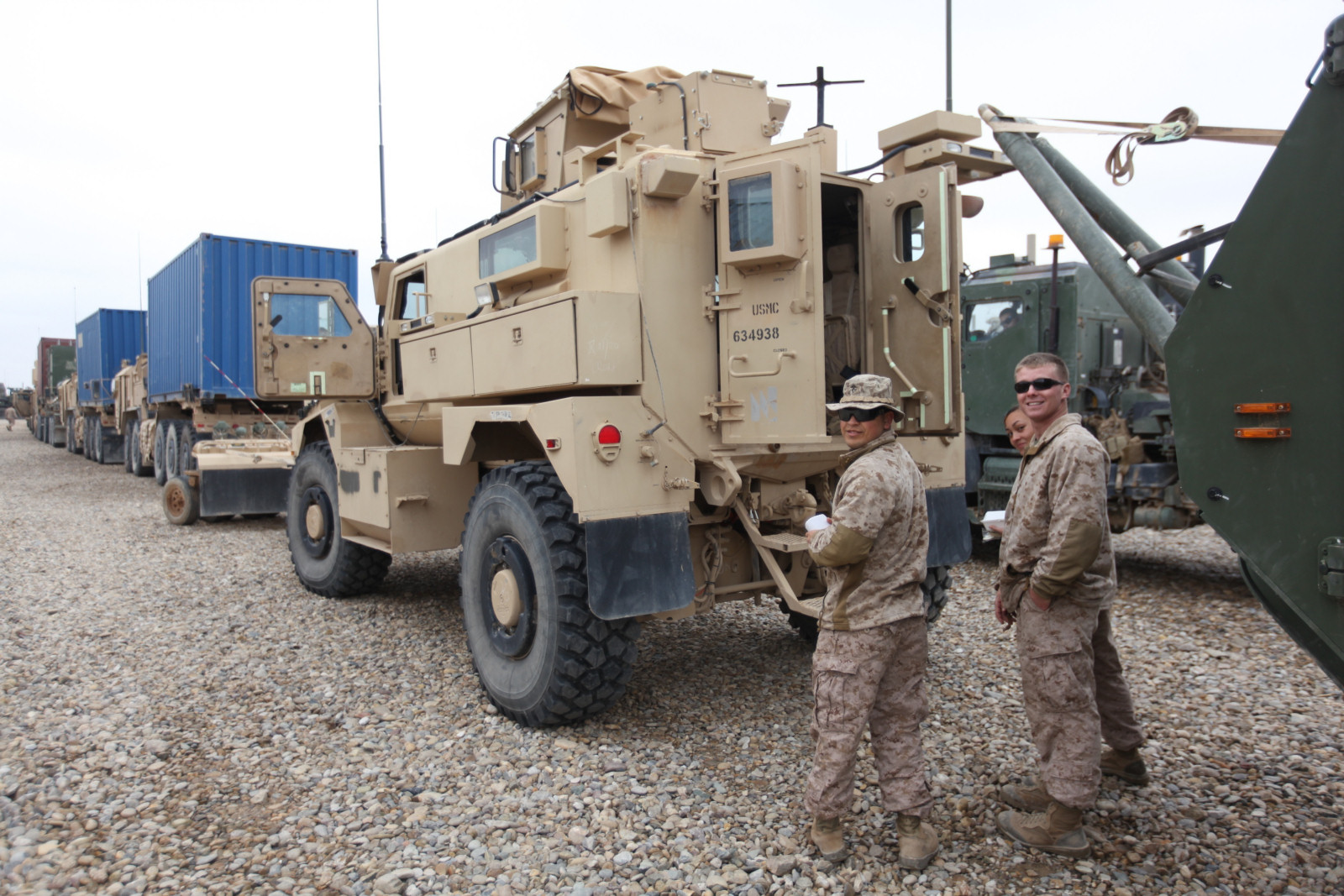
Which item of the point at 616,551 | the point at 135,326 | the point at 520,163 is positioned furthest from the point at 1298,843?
the point at 135,326

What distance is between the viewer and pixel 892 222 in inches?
177

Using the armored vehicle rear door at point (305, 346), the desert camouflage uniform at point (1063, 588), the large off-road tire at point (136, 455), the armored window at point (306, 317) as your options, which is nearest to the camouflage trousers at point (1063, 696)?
the desert camouflage uniform at point (1063, 588)

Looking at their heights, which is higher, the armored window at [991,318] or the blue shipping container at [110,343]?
the blue shipping container at [110,343]

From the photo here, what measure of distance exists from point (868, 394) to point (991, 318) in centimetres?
604

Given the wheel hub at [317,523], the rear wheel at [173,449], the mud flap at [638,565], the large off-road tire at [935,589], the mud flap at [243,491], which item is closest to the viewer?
the mud flap at [638,565]

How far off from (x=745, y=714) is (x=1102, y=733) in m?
1.59

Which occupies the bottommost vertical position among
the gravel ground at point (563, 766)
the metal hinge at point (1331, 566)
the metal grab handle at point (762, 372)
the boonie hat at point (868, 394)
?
the gravel ground at point (563, 766)

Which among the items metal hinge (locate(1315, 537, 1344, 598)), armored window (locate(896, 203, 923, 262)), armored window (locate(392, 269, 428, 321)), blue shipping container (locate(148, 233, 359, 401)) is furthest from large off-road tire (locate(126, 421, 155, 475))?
metal hinge (locate(1315, 537, 1344, 598))

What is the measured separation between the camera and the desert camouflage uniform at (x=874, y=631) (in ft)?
9.77

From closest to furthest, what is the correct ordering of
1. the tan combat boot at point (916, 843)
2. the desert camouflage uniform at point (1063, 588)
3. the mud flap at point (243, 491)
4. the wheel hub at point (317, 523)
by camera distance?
the desert camouflage uniform at point (1063, 588), the tan combat boot at point (916, 843), the wheel hub at point (317, 523), the mud flap at point (243, 491)

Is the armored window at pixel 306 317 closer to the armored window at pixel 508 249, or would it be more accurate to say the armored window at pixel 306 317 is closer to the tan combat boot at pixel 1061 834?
the armored window at pixel 508 249

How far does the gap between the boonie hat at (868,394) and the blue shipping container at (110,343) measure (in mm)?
21205

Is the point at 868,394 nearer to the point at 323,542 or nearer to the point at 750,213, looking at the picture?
the point at 750,213

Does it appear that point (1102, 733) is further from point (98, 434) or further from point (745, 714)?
point (98, 434)
